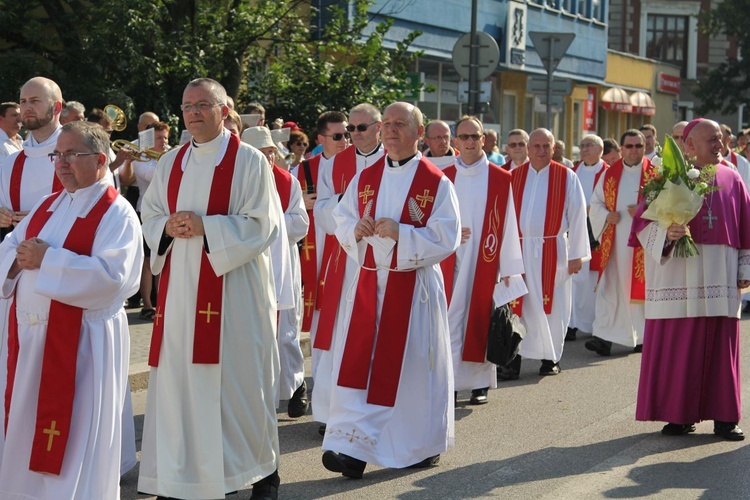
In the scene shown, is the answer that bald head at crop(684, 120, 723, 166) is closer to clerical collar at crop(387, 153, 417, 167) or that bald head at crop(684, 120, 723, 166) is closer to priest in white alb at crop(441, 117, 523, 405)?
priest in white alb at crop(441, 117, 523, 405)

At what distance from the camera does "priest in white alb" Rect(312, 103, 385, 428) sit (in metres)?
8.67

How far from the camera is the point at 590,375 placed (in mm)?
11312

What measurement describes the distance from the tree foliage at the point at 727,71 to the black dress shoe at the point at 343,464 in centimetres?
4585

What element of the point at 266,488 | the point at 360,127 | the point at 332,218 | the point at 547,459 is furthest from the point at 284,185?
the point at 266,488

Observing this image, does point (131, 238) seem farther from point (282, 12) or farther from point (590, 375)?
point (282, 12)

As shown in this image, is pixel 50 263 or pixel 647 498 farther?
pixel 647 498

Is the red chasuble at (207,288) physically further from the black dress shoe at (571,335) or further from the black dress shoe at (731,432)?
the black dress shoe at (571,335)

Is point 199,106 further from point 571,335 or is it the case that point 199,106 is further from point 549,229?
point 571,335

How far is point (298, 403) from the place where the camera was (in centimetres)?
936

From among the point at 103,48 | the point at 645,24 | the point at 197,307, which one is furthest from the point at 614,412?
the point at 645,24

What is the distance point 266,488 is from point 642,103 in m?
38.7

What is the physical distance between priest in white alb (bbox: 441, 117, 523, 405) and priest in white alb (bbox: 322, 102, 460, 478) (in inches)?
73.9

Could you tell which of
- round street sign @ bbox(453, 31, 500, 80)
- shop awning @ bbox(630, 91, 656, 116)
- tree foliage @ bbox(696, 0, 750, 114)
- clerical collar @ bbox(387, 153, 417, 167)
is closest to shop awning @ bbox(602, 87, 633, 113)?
shop awning @ bbox(630, 91, 656, 116)

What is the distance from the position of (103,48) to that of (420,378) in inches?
353
